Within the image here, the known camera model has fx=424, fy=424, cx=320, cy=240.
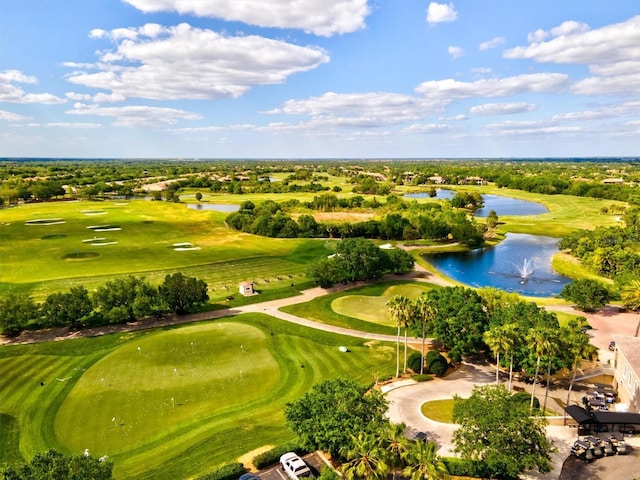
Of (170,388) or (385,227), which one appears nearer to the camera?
(170,388)

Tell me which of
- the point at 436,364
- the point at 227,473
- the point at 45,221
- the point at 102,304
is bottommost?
the point at 227,473

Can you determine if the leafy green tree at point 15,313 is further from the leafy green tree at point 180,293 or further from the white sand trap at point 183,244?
the white sand trap at point 183,244

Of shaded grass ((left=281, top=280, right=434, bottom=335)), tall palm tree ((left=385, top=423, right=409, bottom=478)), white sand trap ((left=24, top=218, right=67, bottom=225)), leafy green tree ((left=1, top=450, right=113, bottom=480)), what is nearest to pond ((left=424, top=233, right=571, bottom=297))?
shaded grass ((left=281, top=280, right=434, bottom=335))

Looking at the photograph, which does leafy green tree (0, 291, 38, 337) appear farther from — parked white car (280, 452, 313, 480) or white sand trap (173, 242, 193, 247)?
white sand trap (173, 242, 193, 247)

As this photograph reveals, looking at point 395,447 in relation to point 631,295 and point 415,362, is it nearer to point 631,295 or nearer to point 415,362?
point 415,362

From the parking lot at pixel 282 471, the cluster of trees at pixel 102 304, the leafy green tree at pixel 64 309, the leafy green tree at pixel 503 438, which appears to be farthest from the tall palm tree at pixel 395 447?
the leafy green tree at pixel 64 309

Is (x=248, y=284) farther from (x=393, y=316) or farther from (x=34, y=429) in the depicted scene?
(x=34, y=429)

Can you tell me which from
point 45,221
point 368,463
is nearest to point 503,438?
point 368,463
